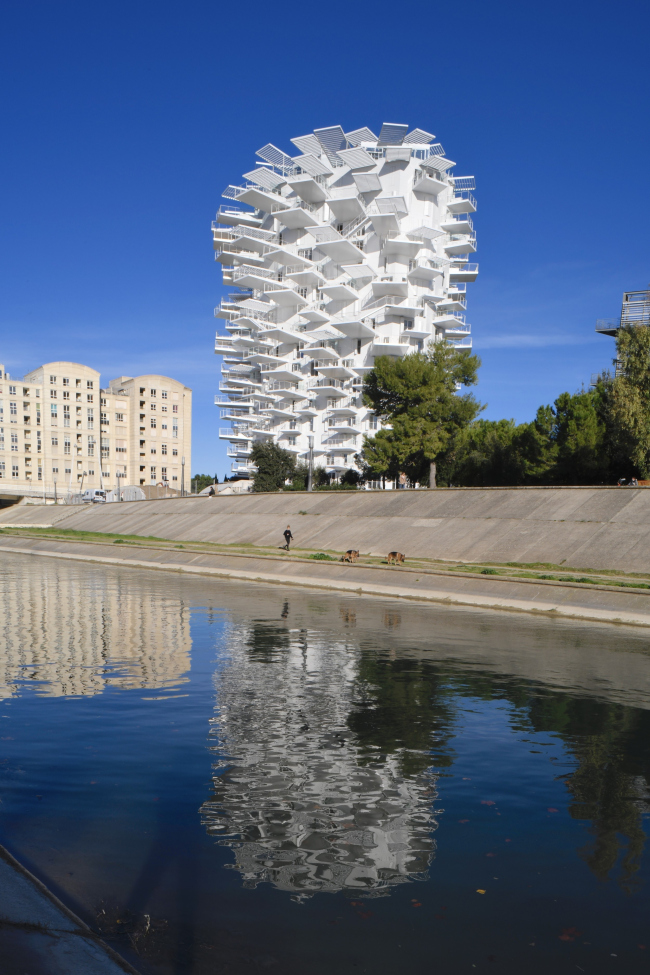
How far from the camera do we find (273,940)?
505 centimetres

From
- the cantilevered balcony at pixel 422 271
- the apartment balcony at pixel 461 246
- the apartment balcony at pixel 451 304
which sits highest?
the apartment balcony at pixel 461 246

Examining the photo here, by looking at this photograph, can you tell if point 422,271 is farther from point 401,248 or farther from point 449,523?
point 449,523

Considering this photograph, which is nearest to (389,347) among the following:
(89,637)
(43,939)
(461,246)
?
(461,246)

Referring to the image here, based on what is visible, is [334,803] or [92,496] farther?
[92,496]

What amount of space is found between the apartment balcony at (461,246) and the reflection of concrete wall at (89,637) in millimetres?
78546

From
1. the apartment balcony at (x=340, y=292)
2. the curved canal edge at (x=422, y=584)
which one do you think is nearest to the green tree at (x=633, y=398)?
the curved canal edge at (x=422, y=584)

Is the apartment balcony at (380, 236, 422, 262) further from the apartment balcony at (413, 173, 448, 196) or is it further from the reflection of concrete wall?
the reflection of concrete wall

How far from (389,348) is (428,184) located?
20.4 meters

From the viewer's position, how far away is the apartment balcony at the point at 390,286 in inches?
3455

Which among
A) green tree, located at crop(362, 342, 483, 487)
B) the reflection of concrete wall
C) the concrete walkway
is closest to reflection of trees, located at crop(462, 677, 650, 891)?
the concrete walkway

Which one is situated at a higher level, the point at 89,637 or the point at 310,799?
the point at 310,799

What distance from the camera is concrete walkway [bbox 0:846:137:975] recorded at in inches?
169

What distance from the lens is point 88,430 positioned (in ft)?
474

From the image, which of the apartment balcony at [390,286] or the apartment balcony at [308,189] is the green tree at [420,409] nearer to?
the apartment balcony at [390,286]
